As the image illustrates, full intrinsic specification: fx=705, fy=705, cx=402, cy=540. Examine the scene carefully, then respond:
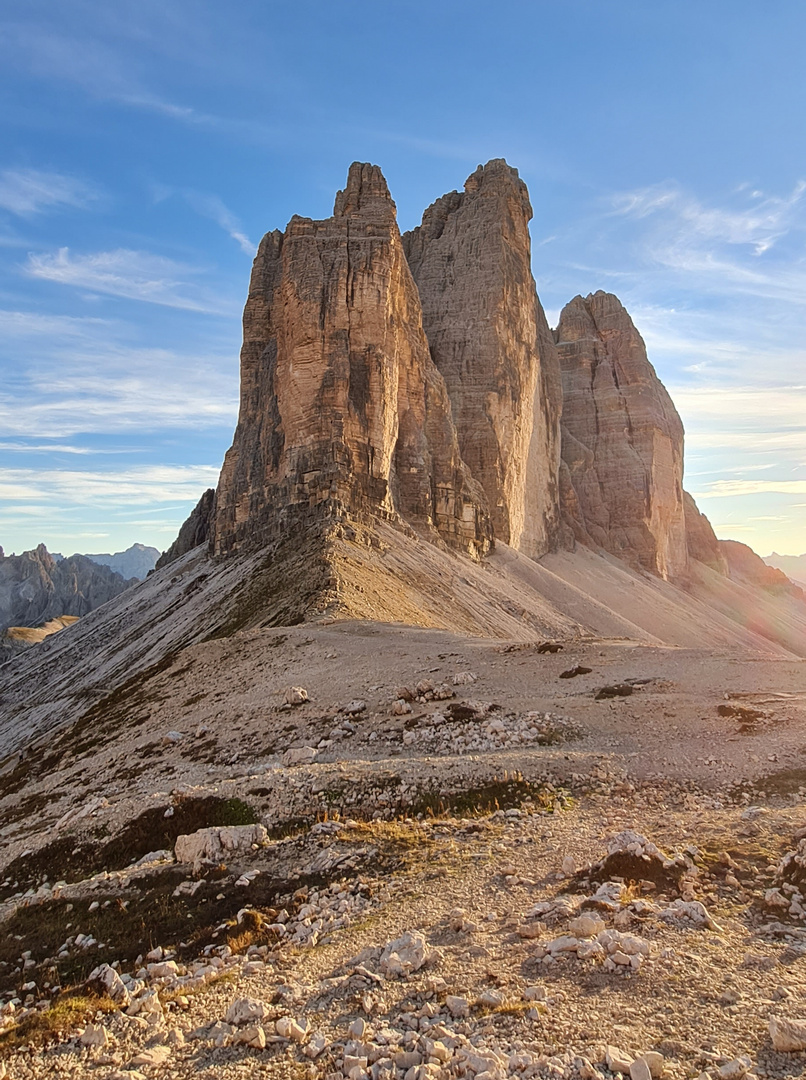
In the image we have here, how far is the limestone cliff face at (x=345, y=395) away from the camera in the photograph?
50.1m

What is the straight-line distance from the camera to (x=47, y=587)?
A: 535 ft

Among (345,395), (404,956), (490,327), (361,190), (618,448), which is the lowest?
(404,956)

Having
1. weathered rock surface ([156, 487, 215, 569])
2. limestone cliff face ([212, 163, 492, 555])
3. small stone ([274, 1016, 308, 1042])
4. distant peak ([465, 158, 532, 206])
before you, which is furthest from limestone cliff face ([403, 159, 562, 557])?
small stone ([274, 1016, 308, 1042])

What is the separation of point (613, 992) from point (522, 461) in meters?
76.7

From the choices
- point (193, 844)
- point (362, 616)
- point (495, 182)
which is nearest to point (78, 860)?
point (193, 844)

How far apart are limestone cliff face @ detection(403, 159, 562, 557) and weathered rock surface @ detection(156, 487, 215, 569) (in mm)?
33337

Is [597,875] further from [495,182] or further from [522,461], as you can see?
[495,182]

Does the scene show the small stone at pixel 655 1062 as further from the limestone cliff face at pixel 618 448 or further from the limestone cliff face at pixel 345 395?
the limestone cliff face at pixel 618 448

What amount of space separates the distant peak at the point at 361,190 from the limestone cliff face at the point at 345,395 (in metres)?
0.12

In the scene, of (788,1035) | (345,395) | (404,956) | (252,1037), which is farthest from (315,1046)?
Answer: (345,395)

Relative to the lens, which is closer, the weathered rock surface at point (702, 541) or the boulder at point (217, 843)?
the boulder at point (217, 843)

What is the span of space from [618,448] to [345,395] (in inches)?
2506

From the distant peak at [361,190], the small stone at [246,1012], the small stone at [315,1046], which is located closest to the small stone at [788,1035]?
the small stone at [315,1046]

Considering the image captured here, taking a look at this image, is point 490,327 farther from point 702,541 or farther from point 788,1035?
point 788,1035
